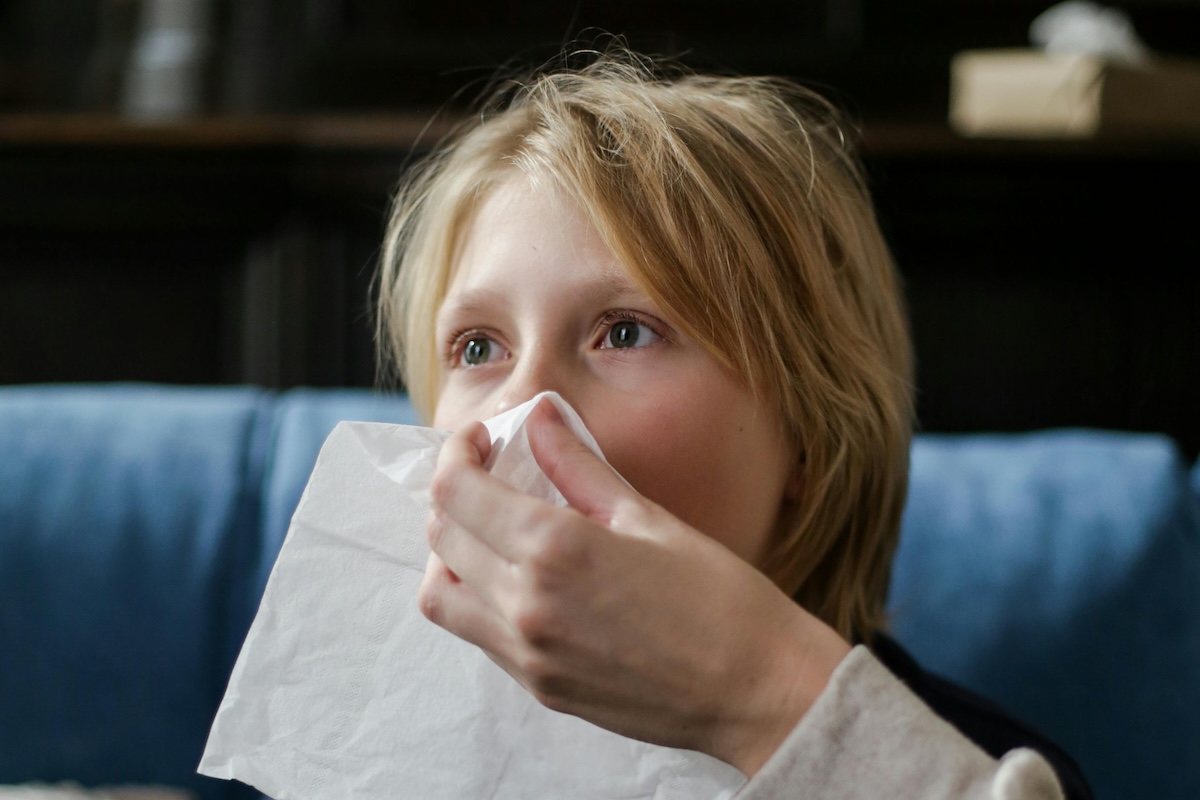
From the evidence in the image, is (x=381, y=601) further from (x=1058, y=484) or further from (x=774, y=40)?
(x=774, y=40)

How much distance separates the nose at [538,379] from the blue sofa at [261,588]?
523 millimetres

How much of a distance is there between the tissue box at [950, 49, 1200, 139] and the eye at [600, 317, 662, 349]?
104cm

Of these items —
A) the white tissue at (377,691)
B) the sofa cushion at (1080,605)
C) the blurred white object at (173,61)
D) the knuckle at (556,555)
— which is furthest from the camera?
the blurred white object at (173,61)

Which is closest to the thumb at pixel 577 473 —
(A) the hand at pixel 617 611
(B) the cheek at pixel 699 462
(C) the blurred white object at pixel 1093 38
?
(A) the hand at pixel 617 611

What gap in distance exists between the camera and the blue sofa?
3.57 ft

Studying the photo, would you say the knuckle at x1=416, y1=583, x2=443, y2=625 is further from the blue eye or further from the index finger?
the blue eye

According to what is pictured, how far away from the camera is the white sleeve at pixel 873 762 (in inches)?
21.4

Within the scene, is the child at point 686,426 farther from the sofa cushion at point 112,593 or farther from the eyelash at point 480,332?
the sofa cushion at point 112,593

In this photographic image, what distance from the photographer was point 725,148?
2.64 ft

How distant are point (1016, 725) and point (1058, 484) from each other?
34cm

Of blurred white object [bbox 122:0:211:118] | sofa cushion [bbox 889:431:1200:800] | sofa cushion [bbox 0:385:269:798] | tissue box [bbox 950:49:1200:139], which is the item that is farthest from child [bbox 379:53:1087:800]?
blurred white object [bbox 122:0:211:118]

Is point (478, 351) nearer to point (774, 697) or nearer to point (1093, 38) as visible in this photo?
point (774, 697)

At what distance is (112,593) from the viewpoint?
1.12 metres

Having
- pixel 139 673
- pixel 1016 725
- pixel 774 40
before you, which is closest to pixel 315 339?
pixel 139 673
